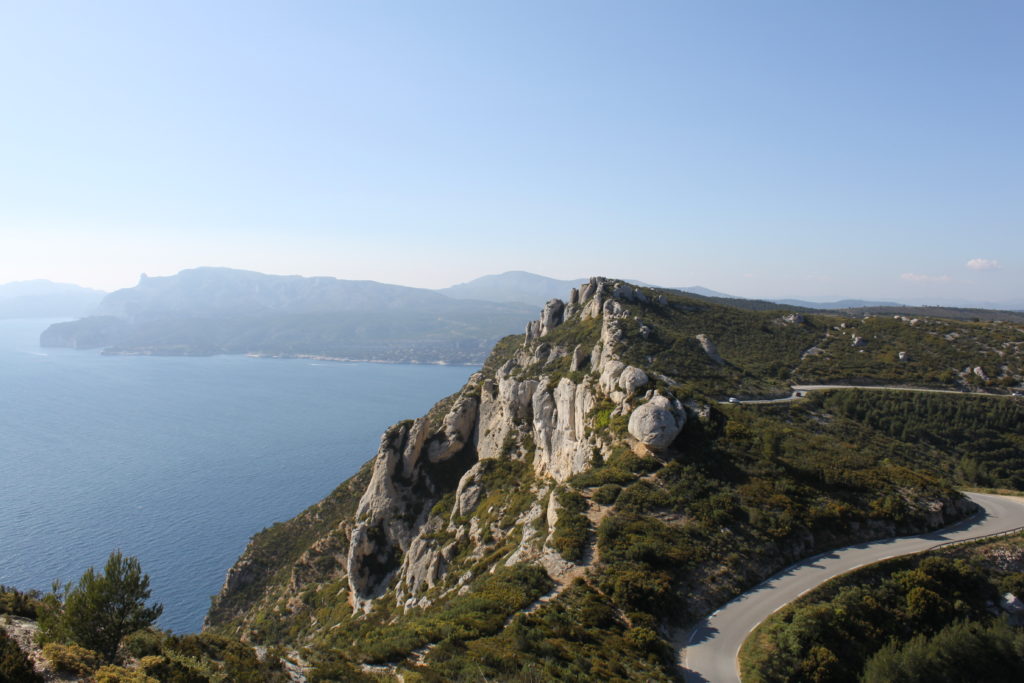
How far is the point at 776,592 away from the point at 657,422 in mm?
11829

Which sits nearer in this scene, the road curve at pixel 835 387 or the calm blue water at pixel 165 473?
the road curve at pixel 835 387

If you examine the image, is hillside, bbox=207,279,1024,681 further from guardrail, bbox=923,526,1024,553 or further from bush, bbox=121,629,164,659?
bush, bbox=121,629,164,659

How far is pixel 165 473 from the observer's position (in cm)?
10531

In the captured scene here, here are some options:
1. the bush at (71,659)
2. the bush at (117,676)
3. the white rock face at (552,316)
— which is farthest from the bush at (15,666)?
the white rock face at (552,316)

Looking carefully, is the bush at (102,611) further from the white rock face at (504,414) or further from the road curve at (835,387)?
the road curve at (835,387)

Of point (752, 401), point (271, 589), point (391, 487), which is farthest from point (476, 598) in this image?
point (271, 589)

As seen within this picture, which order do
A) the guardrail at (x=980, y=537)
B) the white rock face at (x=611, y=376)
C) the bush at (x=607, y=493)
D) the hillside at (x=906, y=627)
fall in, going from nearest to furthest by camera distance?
the hillside at (x=906, y=627) → the guardrail at (x=980, y=537) → the bush at (x=607, y=493) → the white rock face at (x=611, y=376)

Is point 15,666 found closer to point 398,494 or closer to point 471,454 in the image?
point 398,494

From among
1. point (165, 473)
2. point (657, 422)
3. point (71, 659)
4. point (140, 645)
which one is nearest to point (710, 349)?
point (657, 422)

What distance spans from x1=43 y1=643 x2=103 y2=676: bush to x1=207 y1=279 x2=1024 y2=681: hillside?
6278 millimetres

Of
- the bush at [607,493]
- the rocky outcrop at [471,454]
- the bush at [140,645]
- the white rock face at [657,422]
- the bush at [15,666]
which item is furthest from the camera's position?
the rocky outcrop at [471,454]

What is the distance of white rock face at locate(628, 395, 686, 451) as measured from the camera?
31.9m

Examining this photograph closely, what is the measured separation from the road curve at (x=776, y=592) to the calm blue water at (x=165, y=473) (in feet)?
202

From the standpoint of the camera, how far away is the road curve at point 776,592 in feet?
59.8
